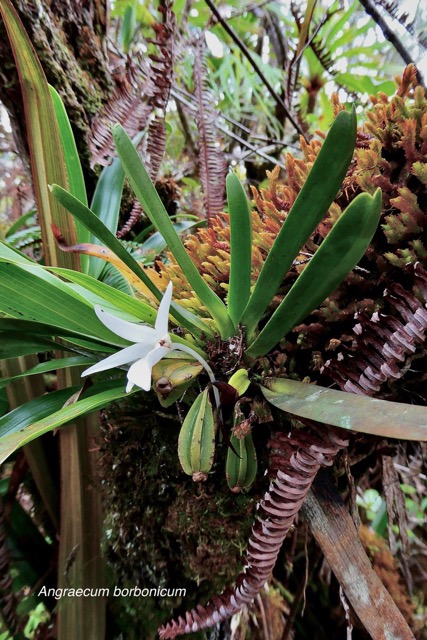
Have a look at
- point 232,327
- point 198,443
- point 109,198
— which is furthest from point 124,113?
point 198,443

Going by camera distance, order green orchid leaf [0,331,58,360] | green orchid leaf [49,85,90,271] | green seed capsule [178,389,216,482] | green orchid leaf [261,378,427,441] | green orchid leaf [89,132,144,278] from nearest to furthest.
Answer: green orchid leaf [261,378,427,441] → green seed capsule [178,389,216,482] → green orchid leaf [0,331,58,360] → green orchid leaf [49,85,90,271] → green orchid leaf [89,132,144,278]

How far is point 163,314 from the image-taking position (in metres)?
0.33

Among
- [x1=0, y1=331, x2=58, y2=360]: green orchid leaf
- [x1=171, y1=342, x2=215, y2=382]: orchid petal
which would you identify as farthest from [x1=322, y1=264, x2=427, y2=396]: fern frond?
[x1=0, y1=331, x2=58, y2=360]: green orchid leaf

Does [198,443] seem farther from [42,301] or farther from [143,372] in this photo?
[42,301]

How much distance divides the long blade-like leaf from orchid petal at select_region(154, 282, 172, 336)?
0.36m

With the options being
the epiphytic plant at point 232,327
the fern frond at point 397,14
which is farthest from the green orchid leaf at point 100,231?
the fern frond at point 397,14

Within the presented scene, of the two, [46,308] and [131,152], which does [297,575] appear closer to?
[46,308]

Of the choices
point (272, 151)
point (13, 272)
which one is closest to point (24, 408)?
point (13, 272)

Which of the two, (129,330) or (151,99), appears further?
(151,99)

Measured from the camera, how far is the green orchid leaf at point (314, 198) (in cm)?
30

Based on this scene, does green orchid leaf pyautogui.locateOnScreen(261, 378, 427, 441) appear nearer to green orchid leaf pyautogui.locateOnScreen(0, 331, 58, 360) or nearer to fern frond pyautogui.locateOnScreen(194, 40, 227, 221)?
green orchid leaf pyautogui.locateOnScreen(0, 331, 58, 360)

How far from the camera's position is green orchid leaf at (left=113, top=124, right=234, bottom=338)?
1.32ft

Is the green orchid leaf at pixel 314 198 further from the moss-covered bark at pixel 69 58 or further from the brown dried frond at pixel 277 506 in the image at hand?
the moss-covered bark at pixel 69 58

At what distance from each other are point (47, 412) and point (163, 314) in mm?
319
